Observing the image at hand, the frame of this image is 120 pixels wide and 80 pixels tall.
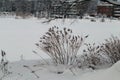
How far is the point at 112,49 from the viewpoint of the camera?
9625 millimetres

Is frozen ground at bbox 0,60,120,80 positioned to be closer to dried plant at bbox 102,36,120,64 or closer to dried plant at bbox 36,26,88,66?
dried plant at bbox 36,26,88,66

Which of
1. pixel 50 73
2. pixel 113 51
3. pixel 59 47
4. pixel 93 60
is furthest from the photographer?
pixel 59 47

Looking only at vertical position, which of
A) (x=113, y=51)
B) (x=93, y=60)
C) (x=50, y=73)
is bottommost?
(x=50, y=73)

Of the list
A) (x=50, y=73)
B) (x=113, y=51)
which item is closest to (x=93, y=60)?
(x=113, y=51)

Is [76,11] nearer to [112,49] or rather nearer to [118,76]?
[112,49]

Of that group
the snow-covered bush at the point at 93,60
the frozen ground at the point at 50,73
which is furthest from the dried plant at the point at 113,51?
the frozen ground at the point at 50,73

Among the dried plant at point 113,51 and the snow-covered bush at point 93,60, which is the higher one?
the dried plant at point 113,51

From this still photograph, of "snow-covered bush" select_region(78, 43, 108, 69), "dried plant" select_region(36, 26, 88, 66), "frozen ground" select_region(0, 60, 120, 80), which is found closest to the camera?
"frozen ground" select_region(0, 60, 120, 80)

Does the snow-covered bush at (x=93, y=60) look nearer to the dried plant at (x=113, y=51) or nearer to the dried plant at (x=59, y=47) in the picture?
the dried plant at (x=113, y=51)

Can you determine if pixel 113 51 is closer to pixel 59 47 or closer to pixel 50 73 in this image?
pixel 59 47

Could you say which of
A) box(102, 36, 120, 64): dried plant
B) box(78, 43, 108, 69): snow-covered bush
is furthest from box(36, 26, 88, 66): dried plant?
box(102, 36, 120, 64): dried plant

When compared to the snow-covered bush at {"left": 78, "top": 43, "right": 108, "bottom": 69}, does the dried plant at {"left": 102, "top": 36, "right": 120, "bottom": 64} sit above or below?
above

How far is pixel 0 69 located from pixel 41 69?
1023 mm

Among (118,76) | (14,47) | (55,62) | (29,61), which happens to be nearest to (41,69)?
(55,62)
